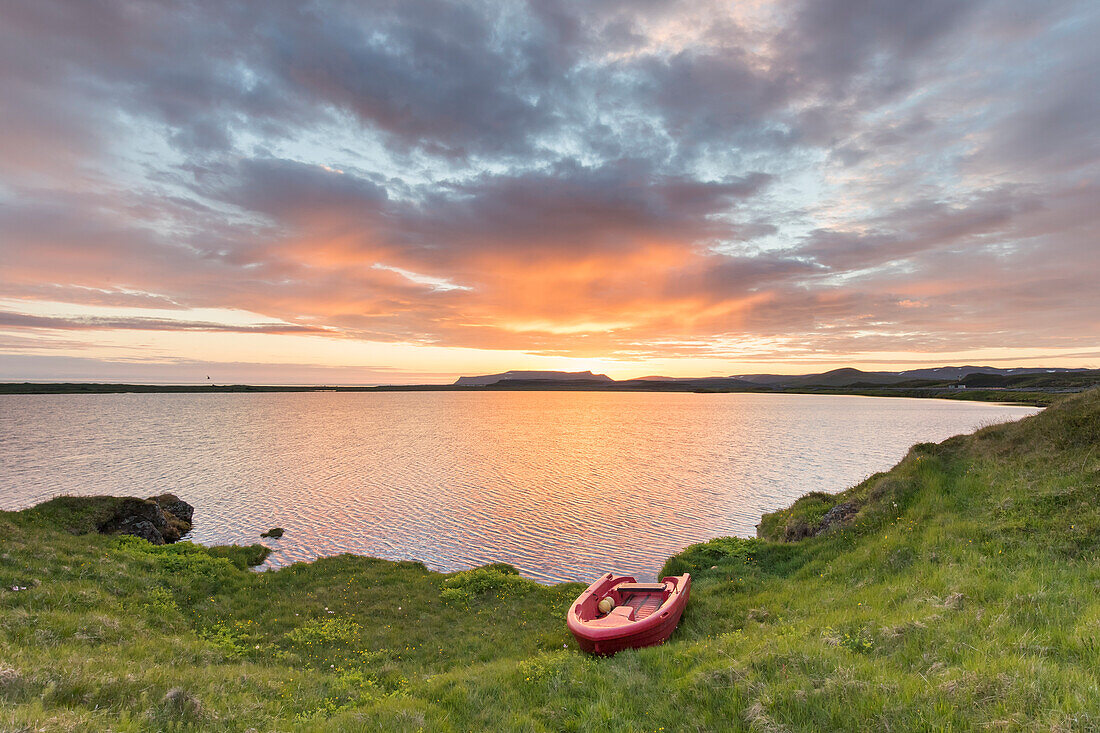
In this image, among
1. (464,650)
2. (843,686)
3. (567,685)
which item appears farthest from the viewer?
(464,650)

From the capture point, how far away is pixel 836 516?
2239cm

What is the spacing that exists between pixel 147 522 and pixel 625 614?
95.7 feet

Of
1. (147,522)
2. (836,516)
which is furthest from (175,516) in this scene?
(836,516)

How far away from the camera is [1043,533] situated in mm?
14383

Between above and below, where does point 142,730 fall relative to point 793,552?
above

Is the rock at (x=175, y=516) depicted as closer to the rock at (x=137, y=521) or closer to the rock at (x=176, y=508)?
the rock at (x=176, y=508)

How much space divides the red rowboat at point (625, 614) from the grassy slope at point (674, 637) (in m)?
0.82

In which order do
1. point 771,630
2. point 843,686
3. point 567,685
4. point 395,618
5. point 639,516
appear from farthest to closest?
1. point 639,516
2. point 395,618
3. point 771,630
4. point 567,685
5. point 843,686

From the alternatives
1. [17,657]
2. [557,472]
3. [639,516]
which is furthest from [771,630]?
[557,472]

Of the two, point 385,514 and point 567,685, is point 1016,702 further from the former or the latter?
point 385,514

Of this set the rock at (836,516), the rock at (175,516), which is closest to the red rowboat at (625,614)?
the rock at (836,516)

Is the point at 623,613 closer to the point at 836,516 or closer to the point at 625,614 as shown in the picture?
the point at 625,614

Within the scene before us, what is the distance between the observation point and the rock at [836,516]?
72.1 feet

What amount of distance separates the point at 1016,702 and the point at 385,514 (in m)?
35.9
